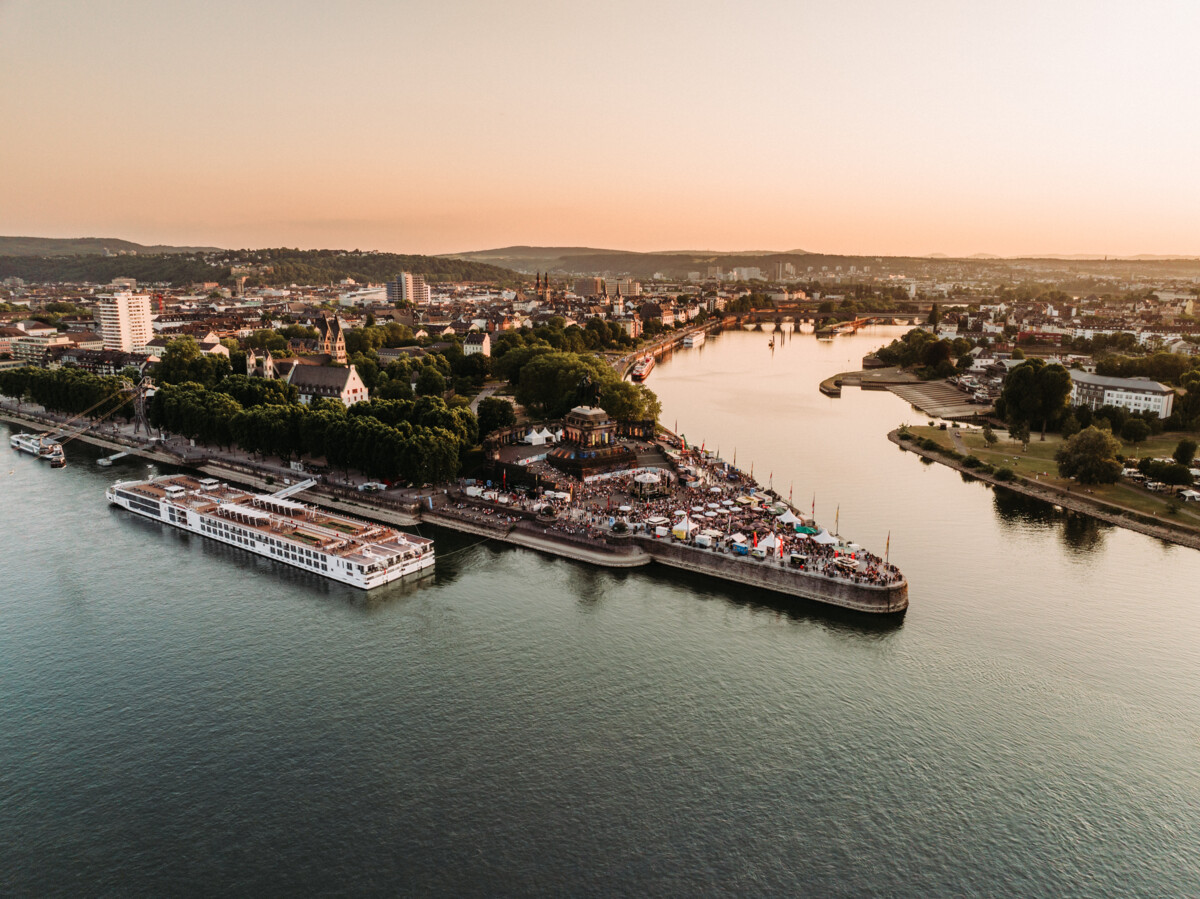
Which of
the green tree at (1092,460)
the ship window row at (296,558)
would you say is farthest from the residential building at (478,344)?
the green tree at (1092,460)

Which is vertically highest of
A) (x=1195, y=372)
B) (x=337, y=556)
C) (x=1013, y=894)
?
(x=1195, y=372)

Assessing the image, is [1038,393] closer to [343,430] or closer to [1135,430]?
[1135,430]

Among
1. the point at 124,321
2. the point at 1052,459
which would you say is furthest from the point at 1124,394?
the point at 124,321

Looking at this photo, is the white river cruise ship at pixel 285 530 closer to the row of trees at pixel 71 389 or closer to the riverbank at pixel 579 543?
the riverbank at pixel 579 543

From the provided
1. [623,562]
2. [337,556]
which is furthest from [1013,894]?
[337,556]

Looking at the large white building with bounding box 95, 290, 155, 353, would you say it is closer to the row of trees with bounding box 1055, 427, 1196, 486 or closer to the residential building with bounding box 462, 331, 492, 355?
the residential building with bounding box 462, 331, 492, 355

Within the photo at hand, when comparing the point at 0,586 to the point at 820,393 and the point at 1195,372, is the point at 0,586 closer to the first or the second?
the point at 820,393
